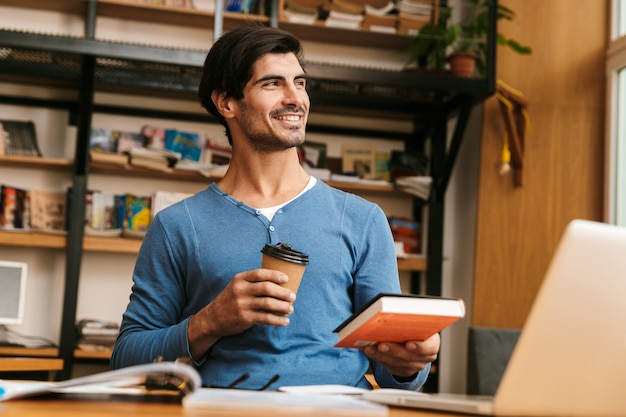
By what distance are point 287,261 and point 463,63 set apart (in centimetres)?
302

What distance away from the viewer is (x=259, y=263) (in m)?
1.71

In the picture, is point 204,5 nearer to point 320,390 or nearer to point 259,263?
point 259,263

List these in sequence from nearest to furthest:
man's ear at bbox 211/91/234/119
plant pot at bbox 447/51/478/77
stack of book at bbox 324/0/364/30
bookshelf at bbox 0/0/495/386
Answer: man's ear at bbox 211/91/234/119
bookshelf at bbox 0/0/495/386
plant pot at bbox 447/51/478/77
stack of book at bbox 324/0/364/30

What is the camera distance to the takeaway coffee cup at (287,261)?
142 centimetres

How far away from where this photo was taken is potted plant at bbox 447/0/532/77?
4199 millimetres

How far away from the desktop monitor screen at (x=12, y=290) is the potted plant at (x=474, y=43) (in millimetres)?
2379

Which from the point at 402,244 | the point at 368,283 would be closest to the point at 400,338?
the point at 368,283

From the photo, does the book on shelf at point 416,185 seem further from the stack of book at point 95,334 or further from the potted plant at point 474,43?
the stack of book at point 95,334

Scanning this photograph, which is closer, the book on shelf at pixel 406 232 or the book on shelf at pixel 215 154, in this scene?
the book on shelf at pixel 215 154

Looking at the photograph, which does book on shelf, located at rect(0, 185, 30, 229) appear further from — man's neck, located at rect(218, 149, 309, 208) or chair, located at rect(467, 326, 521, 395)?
man's neck, located at rect(218, 149, 309, 208)

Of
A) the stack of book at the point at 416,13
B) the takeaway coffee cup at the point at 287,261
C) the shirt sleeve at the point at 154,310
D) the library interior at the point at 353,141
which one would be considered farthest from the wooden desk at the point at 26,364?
the stack of book at the point at 416,13

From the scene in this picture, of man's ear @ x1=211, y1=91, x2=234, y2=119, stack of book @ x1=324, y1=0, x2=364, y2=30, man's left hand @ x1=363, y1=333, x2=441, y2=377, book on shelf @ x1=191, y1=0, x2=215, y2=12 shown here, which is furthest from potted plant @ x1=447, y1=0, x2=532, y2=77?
man's left hand @ x1=363, y1=333, x2=441, y2=377

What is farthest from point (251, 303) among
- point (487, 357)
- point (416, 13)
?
point (416, 13)

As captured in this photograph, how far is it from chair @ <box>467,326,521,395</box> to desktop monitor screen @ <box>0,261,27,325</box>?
7.00ft
